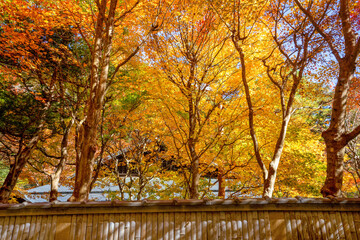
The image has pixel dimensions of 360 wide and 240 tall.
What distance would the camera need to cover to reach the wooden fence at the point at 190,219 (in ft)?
13.2

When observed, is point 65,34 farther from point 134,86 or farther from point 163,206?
point 163,206

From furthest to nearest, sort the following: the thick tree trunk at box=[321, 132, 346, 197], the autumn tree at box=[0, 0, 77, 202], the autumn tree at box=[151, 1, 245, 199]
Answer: the autumn tree at box=[0, 0, 77, 202] < the autumn tree at box=[151, 1, 245, 199] < the thick tree trunk at box=[321, 132, 346, 197]

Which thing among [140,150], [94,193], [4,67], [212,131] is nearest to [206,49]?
[212,131]

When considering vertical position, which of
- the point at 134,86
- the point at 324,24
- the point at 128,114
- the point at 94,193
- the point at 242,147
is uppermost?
the point at 324,24

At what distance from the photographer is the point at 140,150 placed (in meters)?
13.8

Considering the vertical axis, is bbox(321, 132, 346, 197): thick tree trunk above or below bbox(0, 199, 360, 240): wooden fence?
above

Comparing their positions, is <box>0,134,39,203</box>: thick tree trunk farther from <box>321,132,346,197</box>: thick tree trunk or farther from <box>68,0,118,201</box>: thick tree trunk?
<box>321,132,346,197</box>: thick tree trunk

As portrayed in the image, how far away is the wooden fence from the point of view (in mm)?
4023

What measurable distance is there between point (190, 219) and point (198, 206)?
311 millimetres

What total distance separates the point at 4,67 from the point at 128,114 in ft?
20.4

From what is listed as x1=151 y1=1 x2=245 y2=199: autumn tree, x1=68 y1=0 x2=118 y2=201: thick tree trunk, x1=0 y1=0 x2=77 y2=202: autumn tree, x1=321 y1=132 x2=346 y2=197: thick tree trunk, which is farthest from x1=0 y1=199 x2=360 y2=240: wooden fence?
x1=0 y1=0 x2=77 y2=202: autumn tree

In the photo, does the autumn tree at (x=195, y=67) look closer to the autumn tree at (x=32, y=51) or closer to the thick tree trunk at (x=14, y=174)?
the autumn tree at (x=32, y=51)

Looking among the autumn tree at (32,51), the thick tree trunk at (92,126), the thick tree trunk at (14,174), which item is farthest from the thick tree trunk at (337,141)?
the thick tree trunk at (14,174)

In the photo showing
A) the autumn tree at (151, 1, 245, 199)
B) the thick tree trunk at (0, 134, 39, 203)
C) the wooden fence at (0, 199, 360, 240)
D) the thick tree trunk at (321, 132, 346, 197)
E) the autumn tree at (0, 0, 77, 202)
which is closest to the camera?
the wooden fence at (0, 199, 360, 240)
